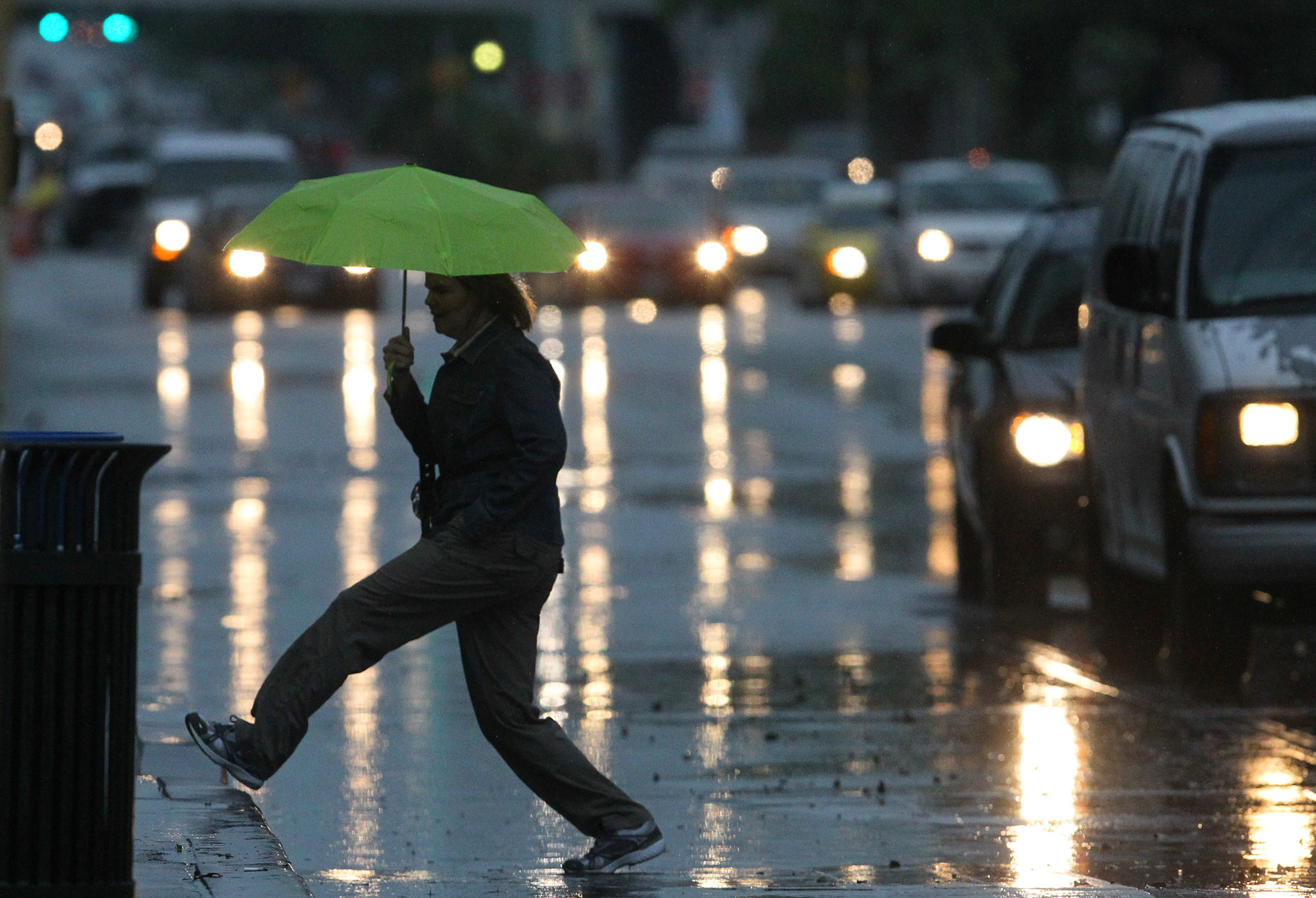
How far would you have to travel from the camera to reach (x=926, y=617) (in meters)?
12.5

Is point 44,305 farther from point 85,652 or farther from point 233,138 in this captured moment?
point 85,652

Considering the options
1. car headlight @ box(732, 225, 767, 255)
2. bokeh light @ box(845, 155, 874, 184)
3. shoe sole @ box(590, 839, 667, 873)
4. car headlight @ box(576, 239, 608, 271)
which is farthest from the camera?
bokeh light @ box(845, 155, 874, 184)

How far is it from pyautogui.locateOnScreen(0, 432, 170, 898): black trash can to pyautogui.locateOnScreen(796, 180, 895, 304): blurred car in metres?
31.0

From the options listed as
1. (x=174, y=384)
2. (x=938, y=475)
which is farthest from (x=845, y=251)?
(x=938, y=475)

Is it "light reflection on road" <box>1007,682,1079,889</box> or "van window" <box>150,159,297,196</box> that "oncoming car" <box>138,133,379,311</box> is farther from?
"light reflection on road" <box>1007,682,1079,889</box>

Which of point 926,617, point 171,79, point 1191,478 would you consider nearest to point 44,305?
point 926,617

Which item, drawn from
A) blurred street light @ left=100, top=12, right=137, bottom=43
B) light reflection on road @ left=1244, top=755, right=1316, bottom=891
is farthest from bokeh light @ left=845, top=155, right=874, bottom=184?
light reflection on road @ left=1244, top=755, right=1316, bottom=891

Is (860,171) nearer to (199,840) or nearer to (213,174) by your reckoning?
(213,174)

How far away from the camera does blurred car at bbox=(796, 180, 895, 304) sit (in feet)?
121

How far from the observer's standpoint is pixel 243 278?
3447 centimetres

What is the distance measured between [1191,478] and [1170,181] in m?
1.39

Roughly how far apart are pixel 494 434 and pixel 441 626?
0.48m

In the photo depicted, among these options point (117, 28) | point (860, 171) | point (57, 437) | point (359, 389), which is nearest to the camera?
point (57, 437)

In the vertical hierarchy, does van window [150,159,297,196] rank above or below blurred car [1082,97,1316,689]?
above
